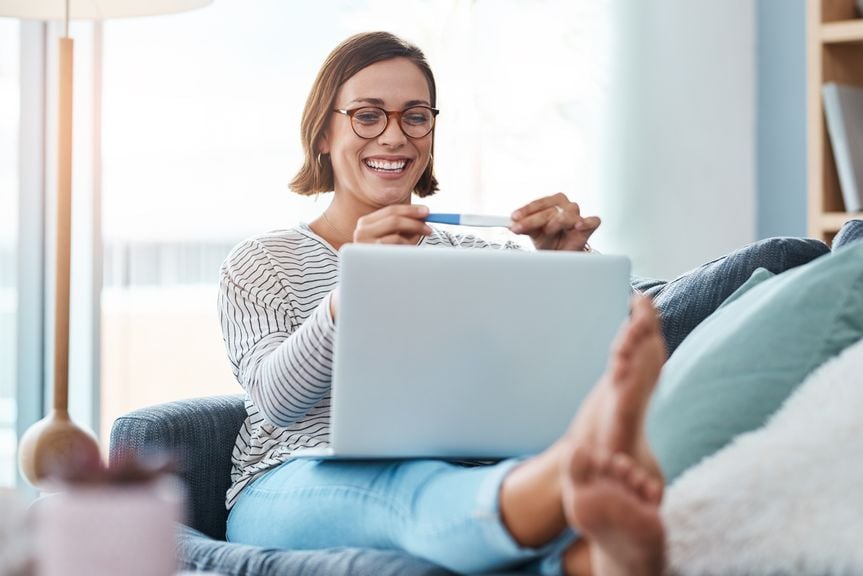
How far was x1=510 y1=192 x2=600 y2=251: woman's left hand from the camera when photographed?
158cm

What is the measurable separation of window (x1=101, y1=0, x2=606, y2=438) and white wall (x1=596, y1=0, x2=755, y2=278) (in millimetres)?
129

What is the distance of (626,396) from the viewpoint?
0.98 m

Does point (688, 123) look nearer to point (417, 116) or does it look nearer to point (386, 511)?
point (417, 116)

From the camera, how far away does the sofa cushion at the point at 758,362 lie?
1.17 meters

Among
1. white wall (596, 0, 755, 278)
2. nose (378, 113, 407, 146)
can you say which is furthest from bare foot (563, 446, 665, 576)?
white wall (596, 0, 755, 278)

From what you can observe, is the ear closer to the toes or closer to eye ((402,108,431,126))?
eye ((402,108,431,126))

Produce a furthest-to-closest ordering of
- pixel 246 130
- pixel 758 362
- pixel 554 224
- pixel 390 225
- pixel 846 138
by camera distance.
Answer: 1. pixel 246 130
2. pixel 846 138
3. pixel 554 224
4. pixel 390 225
5. pixel 758 362

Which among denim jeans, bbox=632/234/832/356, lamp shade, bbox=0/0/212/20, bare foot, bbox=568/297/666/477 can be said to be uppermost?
lamp shade, bbox=0/0/212/20

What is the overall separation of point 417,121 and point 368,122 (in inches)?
3.4

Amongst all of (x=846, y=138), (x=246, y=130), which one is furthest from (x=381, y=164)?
(x=246, y=130)

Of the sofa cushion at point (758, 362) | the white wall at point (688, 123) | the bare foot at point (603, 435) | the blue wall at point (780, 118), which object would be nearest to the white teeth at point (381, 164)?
the sofa cushion at point (758, 362)

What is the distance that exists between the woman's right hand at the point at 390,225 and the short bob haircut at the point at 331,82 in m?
0.42

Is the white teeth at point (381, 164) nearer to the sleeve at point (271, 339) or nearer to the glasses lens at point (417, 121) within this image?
the glasses lens at point (417, 121)

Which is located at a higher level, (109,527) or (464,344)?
(464,344)
